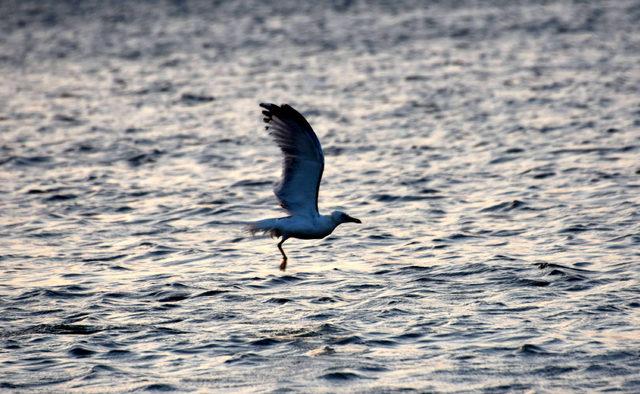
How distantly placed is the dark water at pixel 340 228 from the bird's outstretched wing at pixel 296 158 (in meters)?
1.09

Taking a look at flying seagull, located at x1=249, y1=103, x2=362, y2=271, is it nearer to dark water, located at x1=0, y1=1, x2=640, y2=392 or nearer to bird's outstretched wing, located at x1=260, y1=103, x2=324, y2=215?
bird's outstretched wing, located at x1=260, y1=103, x2=324, y2=215

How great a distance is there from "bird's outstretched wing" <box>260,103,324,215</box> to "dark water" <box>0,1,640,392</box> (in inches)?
42.8

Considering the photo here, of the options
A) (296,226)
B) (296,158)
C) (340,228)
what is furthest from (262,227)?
(340,228)

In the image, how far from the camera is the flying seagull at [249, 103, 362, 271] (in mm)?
13227

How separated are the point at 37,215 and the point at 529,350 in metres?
9.67

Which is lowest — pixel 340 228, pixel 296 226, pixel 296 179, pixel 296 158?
pixel 340 228

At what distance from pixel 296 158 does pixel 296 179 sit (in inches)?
Result: 12.0

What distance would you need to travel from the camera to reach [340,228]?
17.0 metres

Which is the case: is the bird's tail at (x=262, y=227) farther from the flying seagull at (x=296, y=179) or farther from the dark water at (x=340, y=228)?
the dark water at (x=340, y=228)

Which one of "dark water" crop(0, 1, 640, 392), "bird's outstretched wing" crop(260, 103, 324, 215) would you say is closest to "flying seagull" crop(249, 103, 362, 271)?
"bird's outstretched wing" crop(260, 103, 324, 215)

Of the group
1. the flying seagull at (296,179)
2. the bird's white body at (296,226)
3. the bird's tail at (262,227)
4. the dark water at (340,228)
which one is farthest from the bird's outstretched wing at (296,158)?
the dark water at (340,228)

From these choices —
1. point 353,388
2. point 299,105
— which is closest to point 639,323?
point 353,388

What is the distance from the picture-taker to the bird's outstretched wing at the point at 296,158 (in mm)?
13203

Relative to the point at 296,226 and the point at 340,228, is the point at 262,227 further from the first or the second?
the point at 340,228
